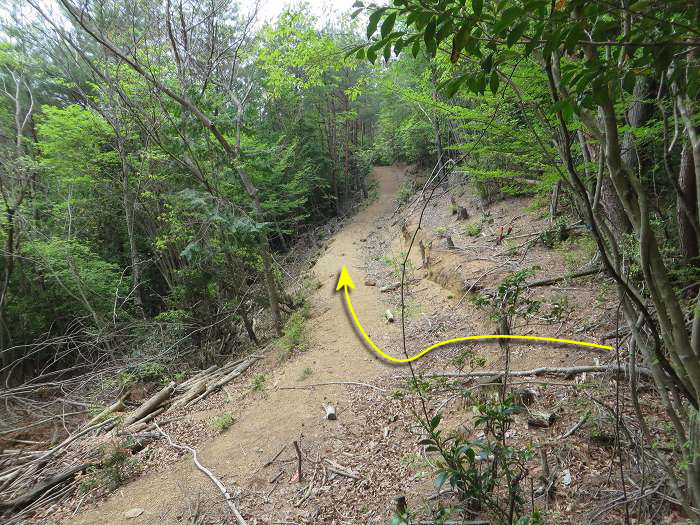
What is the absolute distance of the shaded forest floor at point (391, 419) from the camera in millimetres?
2613

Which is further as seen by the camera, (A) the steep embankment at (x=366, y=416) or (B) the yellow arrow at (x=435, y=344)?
(B) the yellow arrow at (x=435, y=344)

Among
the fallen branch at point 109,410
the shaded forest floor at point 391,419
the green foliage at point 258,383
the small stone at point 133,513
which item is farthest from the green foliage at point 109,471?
the green foliage at point 258,383

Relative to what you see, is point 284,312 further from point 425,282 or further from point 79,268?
point 79,268

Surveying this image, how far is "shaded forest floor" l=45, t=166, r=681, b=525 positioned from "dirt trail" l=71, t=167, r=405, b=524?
0.02 m

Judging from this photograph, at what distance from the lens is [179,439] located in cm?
530

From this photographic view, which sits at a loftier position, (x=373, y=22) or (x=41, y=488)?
(x=373, y=22)

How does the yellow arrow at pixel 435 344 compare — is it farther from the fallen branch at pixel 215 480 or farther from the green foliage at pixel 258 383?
the fallen branch at pixel 215 480

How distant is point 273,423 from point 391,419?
71.0 inches

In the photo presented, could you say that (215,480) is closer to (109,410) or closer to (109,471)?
(109,471)

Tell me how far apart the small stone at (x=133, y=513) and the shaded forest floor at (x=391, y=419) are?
0.02 meters

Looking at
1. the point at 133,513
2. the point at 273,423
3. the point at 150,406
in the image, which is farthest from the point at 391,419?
the point at 150,406

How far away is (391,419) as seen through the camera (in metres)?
4.10

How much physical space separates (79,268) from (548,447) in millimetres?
11359

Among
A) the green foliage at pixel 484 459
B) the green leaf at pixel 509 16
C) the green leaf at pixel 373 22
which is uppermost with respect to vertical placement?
the green leaf at pixel 373 22
